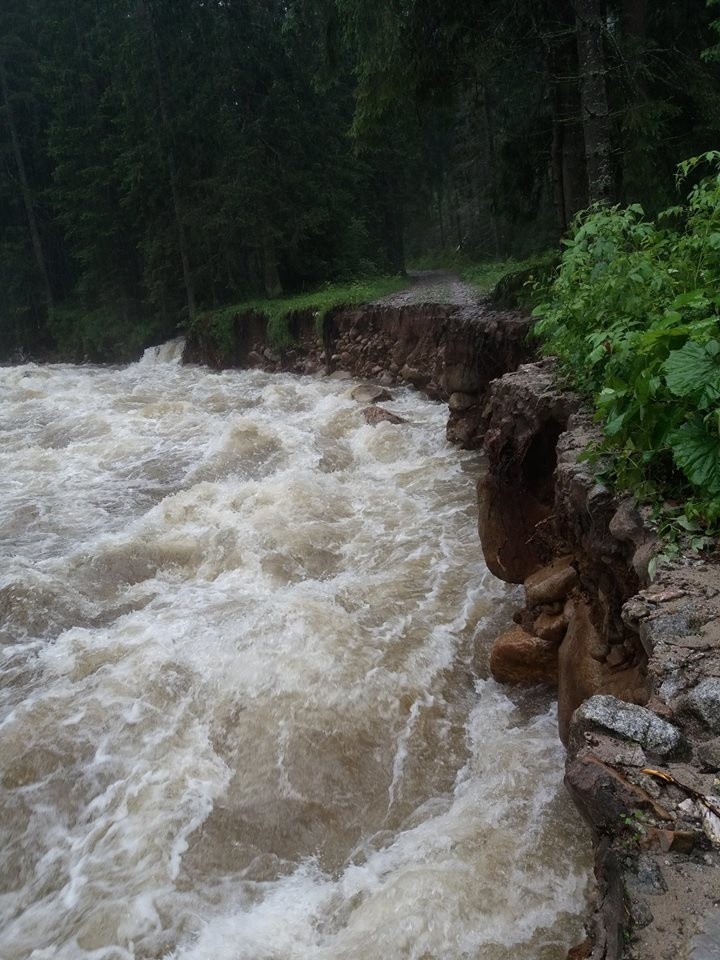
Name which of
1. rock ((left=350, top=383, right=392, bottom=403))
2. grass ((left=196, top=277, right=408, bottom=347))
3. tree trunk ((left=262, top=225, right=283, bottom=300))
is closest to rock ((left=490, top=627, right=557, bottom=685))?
rock ((left=350, top=383, right=392, bottom=403))

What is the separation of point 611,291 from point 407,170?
79.4ft

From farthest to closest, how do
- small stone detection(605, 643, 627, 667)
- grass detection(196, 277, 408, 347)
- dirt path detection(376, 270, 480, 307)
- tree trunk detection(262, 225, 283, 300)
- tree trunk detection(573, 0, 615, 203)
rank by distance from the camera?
tree trunk detection(262, 225, 283, 300)
grass detection(196, 277, 408, 347)
dirt path detection(376, 270, 480, 307)
tree trunk detection(573, 0, 615, 203)
small stone detection(605, 643, 627, 667)

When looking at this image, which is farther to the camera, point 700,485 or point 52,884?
point 52,884

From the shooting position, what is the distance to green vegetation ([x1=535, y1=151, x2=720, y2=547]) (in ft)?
9.62

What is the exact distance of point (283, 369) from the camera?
1652 cm

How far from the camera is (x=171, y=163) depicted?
20.3 metres

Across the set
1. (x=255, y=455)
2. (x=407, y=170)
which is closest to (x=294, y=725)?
(x=255, y=455)

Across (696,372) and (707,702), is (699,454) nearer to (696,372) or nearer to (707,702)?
(696,372)

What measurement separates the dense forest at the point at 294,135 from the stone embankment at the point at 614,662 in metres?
4.36

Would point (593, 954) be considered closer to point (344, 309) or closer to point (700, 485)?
point (700, 485)

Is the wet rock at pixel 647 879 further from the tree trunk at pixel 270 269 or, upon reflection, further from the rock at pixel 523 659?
the tree trunk at pixel 270 269

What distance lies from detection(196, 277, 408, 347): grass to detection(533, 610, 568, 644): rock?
39.4ft

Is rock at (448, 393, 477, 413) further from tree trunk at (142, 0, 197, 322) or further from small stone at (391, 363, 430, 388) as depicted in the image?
tree trunk at (142, 0, 197, 322)

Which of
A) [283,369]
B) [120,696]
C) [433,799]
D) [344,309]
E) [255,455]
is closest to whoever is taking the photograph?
[433,799]
